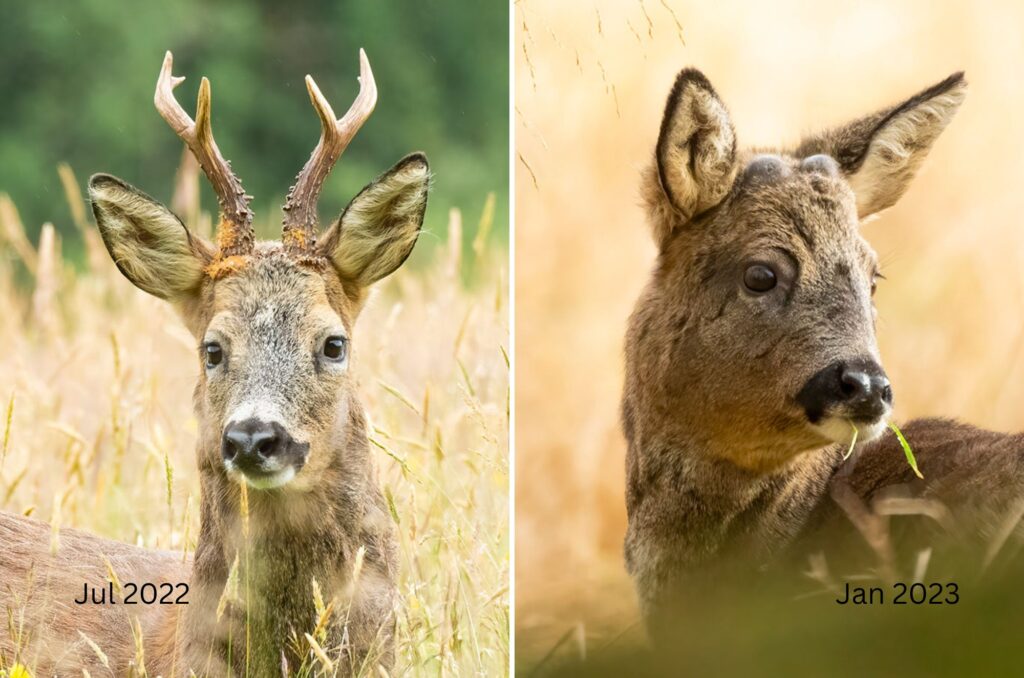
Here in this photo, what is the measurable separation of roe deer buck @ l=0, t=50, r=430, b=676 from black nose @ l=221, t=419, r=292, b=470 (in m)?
0.13

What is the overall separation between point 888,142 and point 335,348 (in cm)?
180

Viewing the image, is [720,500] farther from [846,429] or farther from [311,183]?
[311,183]

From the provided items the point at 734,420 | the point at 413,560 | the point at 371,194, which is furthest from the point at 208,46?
the point at 734,420

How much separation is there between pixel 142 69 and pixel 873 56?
2.96 m

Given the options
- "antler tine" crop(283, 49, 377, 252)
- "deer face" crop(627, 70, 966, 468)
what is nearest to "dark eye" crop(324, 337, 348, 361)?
"antler tine" crop(283, 49, 377, 252)

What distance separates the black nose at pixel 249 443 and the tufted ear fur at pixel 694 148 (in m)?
1.41

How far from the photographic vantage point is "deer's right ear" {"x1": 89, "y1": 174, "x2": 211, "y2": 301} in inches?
191

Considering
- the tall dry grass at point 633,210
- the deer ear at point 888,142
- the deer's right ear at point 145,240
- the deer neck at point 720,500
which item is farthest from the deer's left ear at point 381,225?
the deer ear at point 888,142

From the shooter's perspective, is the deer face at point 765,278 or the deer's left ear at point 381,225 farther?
the deer's left ear at point 381,225

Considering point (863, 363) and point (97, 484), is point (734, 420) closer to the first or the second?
point (863, 363)

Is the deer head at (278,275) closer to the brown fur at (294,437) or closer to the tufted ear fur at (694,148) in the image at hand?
the brown fur at (294,437)

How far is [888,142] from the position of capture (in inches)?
199

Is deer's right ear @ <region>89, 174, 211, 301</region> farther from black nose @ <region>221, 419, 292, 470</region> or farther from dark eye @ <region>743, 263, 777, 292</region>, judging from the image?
dark eye @ <region>743, 263, 777, 292</region>

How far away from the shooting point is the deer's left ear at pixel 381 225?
4.91m
